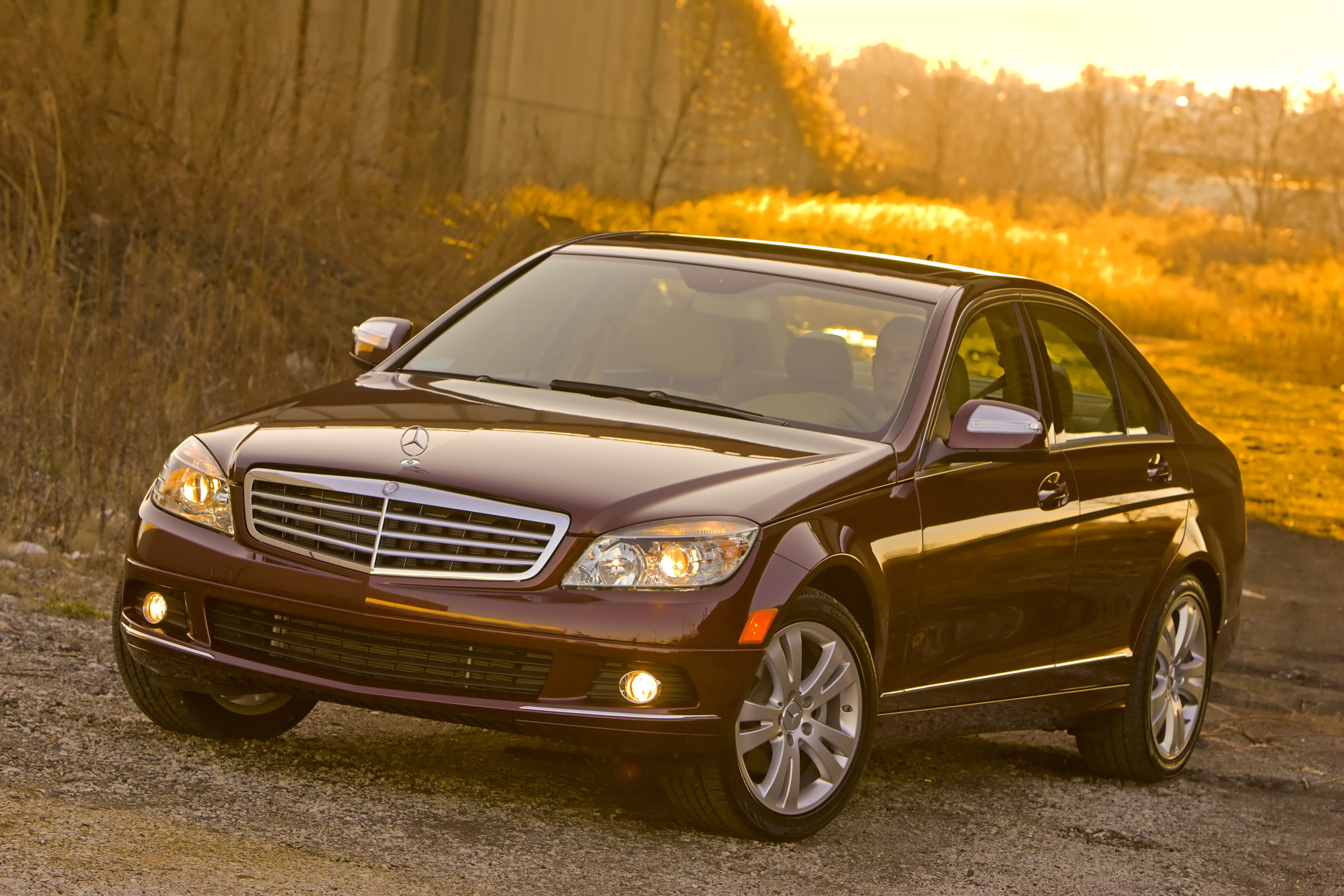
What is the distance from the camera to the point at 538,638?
188 inches

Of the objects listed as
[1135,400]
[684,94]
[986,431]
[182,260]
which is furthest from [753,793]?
Answer: [684,94]

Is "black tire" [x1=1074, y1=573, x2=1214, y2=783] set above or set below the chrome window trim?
below

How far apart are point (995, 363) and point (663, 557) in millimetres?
→ 2124

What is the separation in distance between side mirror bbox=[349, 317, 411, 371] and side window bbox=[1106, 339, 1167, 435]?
267 cm

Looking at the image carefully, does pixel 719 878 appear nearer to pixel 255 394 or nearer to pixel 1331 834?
pixel 1331 834

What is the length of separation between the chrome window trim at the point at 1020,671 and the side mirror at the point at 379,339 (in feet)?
6.98

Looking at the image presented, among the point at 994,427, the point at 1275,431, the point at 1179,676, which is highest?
the point at 994,427

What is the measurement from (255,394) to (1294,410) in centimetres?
1728

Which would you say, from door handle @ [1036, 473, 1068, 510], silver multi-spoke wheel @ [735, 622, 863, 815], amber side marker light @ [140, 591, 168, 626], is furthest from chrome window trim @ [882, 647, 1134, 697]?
amber side marker light @ [140, 591, 168, 626]

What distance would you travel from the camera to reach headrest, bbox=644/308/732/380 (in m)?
6.11

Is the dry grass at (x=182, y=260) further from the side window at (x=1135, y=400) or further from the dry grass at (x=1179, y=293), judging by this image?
the side window at (x=1135, y=400)

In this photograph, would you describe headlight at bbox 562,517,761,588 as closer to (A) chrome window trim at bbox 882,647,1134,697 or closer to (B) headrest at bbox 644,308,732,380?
(A) chrome window trim at bbox 882,647,1134,697

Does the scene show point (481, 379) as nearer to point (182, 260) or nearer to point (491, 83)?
point (182, 260)

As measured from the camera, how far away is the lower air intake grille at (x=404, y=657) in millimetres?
4844
